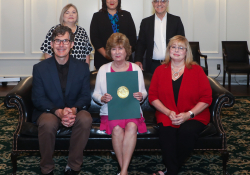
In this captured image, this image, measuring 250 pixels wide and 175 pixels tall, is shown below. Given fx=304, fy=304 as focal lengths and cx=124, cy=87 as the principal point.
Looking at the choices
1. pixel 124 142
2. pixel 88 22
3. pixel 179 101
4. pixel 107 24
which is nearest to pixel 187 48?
pixel 179 101

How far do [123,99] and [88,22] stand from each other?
4.55 meters

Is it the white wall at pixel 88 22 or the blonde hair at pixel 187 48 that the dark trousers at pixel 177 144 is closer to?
the blonde hair at pixel 187 48

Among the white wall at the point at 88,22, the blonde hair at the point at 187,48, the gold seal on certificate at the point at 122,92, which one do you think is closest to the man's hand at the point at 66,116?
the gold seal on certificate at the point at 122,92

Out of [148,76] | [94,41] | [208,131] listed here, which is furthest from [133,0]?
[208,131]

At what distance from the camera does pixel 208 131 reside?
2445mm

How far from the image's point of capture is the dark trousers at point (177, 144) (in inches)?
92.1

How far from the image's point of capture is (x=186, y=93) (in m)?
2.54

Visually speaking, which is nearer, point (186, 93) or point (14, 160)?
point (14, 160)

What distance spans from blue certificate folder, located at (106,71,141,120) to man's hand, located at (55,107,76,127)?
0.31 meters

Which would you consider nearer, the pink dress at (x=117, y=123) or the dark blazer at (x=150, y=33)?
the pink dress at (x=117, y=123)

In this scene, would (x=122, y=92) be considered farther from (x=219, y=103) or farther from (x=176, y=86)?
(x=219, y=103)

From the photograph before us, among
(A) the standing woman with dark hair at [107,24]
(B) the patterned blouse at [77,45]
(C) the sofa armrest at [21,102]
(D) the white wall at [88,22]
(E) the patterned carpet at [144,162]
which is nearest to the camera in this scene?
(C) the sofa armrest at [21,102]

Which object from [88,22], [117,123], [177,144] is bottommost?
[177,144]

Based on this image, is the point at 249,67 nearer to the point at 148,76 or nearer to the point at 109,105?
the point at 148,76
